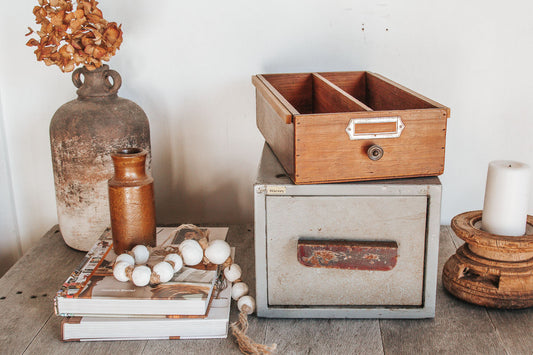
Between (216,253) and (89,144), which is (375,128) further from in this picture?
(89,144)

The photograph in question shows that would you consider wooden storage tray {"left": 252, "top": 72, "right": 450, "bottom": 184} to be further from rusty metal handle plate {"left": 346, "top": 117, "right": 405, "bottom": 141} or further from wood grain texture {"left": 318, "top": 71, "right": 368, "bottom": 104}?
wood grain texture {"left": 318, "top": 71, "right": 368, "bottom": 104}

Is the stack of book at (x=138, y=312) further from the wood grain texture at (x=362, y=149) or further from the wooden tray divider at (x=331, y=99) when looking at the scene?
the wooden tray divider at (x=331, y=99)

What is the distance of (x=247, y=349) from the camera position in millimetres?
902

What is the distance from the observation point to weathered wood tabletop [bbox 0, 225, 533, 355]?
2.97 ft

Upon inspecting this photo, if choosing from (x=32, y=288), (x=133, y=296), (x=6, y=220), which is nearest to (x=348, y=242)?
(x=133, y=296)

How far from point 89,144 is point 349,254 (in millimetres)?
608

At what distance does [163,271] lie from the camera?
95cm

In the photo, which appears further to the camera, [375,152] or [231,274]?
[231,274]

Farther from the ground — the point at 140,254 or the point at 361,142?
the point at 361,142

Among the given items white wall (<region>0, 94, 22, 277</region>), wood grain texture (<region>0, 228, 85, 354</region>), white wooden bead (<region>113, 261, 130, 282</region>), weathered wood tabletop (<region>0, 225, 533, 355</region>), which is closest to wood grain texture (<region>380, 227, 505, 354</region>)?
weathered wood tabletop (<region>0, 225, 533, 355</region>)

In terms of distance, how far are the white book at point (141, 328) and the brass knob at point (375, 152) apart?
0.36 meters

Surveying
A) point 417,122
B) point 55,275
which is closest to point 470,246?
point 417,122

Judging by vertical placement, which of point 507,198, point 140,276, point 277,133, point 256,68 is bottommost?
point 140,276

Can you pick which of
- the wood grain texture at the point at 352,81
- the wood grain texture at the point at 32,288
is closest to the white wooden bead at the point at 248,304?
the wood grain texture at the point at 32,288
